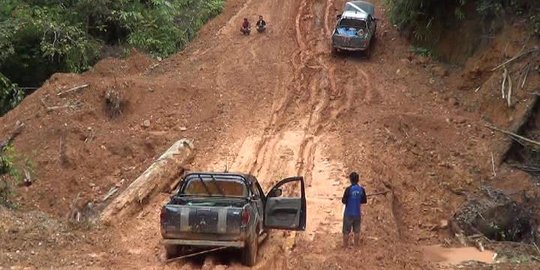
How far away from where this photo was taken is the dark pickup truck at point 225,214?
11523 mm

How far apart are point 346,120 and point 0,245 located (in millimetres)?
11583

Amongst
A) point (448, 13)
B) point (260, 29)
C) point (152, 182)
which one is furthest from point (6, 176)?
point (448, 13)

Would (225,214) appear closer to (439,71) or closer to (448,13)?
(439,71)

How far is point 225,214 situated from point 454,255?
5.58 metres

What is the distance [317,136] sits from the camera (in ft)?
66.1

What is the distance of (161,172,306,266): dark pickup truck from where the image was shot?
11.5 meters

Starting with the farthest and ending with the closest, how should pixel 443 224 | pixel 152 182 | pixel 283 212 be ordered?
pixel 443 224, pixel 152 182, pixel 283 212

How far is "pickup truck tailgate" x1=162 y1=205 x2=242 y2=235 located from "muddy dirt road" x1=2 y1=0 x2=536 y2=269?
66cm

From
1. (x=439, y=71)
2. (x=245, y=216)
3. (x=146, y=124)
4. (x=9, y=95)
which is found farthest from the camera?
(x=9, y=95)

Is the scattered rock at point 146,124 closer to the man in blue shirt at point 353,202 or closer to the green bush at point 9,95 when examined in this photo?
the green bush at point 9,95

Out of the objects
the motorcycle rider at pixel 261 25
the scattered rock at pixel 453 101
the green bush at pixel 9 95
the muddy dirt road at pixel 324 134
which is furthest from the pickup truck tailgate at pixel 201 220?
the motorcycle rider at pixel 261 25

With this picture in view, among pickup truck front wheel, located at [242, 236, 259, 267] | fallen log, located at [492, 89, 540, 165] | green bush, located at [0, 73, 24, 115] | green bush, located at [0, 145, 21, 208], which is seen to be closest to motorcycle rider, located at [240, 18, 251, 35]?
green bush, located at [0, 73, 24, 115]

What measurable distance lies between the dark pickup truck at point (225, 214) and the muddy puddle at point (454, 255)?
10.3 feet

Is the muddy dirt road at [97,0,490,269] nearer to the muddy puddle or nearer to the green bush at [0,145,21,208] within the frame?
the muddy puddle
